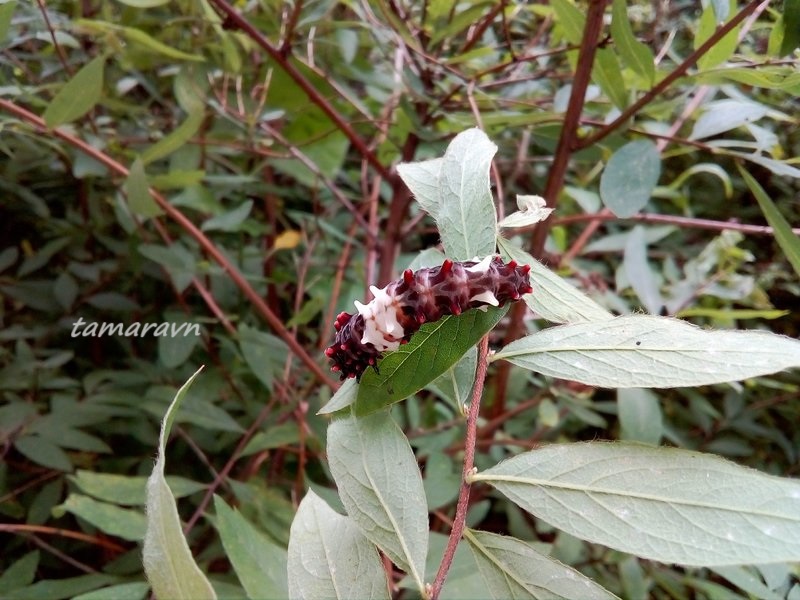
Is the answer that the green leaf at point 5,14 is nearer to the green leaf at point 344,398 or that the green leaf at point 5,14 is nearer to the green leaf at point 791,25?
the green leaf at point 344,398

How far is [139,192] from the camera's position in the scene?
683 millimetres

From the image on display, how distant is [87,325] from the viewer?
2.96 ft

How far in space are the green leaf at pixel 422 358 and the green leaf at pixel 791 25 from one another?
0.38 m

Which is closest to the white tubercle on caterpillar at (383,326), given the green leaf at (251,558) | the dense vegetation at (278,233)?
the dense vegetation at (278,233)

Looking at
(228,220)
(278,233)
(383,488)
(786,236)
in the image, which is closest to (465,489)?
(383,488)

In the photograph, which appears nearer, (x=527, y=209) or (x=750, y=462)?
(x=527, y=209)

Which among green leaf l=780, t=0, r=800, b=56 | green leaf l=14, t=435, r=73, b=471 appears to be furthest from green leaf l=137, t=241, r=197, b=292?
green leaf l=780, t=0, r=800, b=56

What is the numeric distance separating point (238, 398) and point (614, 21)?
0.71 metres

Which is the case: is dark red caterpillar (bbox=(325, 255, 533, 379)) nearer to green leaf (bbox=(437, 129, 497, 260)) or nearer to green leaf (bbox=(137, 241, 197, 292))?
green leaf (bbox=(437, 129, 497, 260))

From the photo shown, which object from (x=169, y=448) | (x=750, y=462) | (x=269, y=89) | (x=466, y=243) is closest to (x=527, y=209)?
(x=466, y=243)

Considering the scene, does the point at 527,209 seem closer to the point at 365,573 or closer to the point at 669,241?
the point at 365,573

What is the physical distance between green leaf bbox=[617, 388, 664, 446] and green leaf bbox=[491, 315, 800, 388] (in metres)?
0.41

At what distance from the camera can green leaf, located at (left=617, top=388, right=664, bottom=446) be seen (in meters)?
0.73

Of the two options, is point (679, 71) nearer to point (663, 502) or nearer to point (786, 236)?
point (786, 236)
